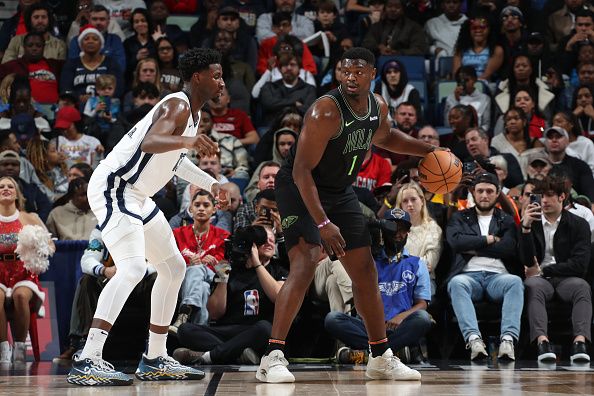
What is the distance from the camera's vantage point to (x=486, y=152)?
10.0 metres

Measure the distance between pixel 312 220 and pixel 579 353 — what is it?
3.11 m

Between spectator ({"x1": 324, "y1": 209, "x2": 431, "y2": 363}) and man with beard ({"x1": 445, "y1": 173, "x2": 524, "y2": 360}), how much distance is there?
333mm

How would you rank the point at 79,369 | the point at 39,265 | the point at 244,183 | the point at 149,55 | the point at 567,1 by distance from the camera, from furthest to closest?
the point at 567,1
the point at 149,55
the point at 244,183
the point at 39,265
the point at 79,369

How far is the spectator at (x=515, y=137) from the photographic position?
1055cm

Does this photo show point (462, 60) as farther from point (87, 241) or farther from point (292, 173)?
point (292, 173)

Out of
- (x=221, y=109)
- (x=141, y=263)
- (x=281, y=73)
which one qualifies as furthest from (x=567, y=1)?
(x=141, y=263)

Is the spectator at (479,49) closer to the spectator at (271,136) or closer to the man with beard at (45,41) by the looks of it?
the spectator at (271,136)

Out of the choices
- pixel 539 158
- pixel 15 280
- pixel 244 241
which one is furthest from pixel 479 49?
pixel 15 280

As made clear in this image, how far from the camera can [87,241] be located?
881 cm

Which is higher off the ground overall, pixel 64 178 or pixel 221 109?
pixel 221 109

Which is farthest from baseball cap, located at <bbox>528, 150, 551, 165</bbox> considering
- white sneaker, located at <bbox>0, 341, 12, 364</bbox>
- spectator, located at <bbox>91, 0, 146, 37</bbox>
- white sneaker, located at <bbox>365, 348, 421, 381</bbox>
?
spectator, located at <bbox>91, 0, 146, 37</bbox>

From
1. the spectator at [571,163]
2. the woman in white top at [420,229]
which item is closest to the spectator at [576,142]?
the spectator at [571,163]

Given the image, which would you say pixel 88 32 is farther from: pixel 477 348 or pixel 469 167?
pixel 477 348

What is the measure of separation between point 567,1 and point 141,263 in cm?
894
